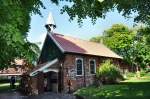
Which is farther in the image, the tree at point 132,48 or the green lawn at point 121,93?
the tree at point 132,48

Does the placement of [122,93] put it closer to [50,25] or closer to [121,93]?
[121,93]

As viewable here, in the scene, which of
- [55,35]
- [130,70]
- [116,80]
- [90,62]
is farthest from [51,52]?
[130,70]

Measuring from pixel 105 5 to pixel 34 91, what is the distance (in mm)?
22677

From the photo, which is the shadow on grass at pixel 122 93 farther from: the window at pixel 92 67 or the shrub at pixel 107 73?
the window at pixel 92 67

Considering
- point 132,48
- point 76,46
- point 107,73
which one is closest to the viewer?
point 107,73

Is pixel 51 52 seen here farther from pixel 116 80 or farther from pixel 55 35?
pixel 116 80

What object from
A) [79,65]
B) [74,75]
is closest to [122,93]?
A: [74,75]

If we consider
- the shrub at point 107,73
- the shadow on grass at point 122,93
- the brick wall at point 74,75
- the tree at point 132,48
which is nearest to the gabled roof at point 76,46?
the brick wall at point 74,75

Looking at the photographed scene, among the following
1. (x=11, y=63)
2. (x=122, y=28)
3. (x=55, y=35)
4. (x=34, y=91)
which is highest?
(x=122, y=28)

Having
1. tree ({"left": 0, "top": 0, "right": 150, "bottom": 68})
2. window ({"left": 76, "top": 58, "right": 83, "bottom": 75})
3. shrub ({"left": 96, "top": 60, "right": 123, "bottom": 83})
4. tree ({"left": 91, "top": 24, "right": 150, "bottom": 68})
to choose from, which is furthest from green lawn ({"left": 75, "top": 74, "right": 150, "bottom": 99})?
tree ({"left": 91, "top": 24, "right": 150, "bottom": 68})

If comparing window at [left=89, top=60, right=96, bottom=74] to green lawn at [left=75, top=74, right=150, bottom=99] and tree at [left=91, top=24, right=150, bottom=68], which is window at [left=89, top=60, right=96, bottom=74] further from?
green lawn at [left=75, top=74, right=150, bottom=99]

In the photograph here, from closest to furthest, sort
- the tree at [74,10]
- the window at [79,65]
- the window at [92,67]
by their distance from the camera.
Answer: the tree at [74,10] → the window at [79,65] → the window at [92,67]

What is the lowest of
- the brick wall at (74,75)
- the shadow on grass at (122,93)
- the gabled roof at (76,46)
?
the shadow on grass at (122,93)

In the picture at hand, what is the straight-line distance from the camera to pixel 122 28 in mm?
77312
